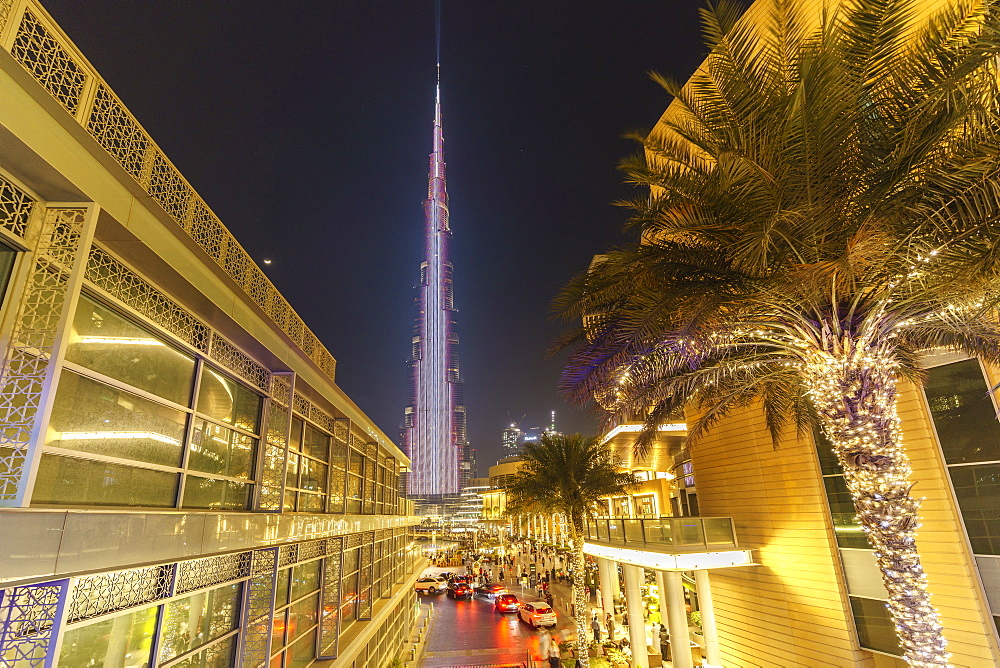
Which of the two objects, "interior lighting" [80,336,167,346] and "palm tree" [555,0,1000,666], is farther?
"palm tree" [555,0,1000,666]

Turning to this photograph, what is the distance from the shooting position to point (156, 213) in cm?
533

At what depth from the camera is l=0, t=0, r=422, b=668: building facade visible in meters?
3.66

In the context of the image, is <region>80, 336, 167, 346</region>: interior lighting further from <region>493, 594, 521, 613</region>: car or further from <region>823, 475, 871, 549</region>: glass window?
<region>493, 594, 521, 613</region>: car

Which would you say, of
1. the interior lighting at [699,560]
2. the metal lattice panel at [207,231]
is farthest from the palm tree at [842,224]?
the interior lighting at [699,560]

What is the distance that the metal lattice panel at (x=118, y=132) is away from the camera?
4.77 meters

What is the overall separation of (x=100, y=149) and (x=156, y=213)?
105cm

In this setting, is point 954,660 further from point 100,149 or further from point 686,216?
point 100,149

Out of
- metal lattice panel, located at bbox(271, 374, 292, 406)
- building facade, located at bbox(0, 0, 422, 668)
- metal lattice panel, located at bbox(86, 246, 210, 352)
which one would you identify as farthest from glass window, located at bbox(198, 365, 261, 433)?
metal lattice panel, located at bbox(86, 246, 210, 352)

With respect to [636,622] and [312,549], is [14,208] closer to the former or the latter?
[312,549]

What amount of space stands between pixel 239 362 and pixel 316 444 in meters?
4.60

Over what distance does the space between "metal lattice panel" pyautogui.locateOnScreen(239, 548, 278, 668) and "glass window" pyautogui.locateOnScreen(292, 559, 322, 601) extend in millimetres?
1454

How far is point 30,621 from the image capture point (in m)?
A: 3.57

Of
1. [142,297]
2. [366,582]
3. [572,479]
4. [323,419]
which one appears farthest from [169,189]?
[572,479]

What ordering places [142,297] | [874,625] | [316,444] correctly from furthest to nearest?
[316,444]
[874,625]
[142,297]
